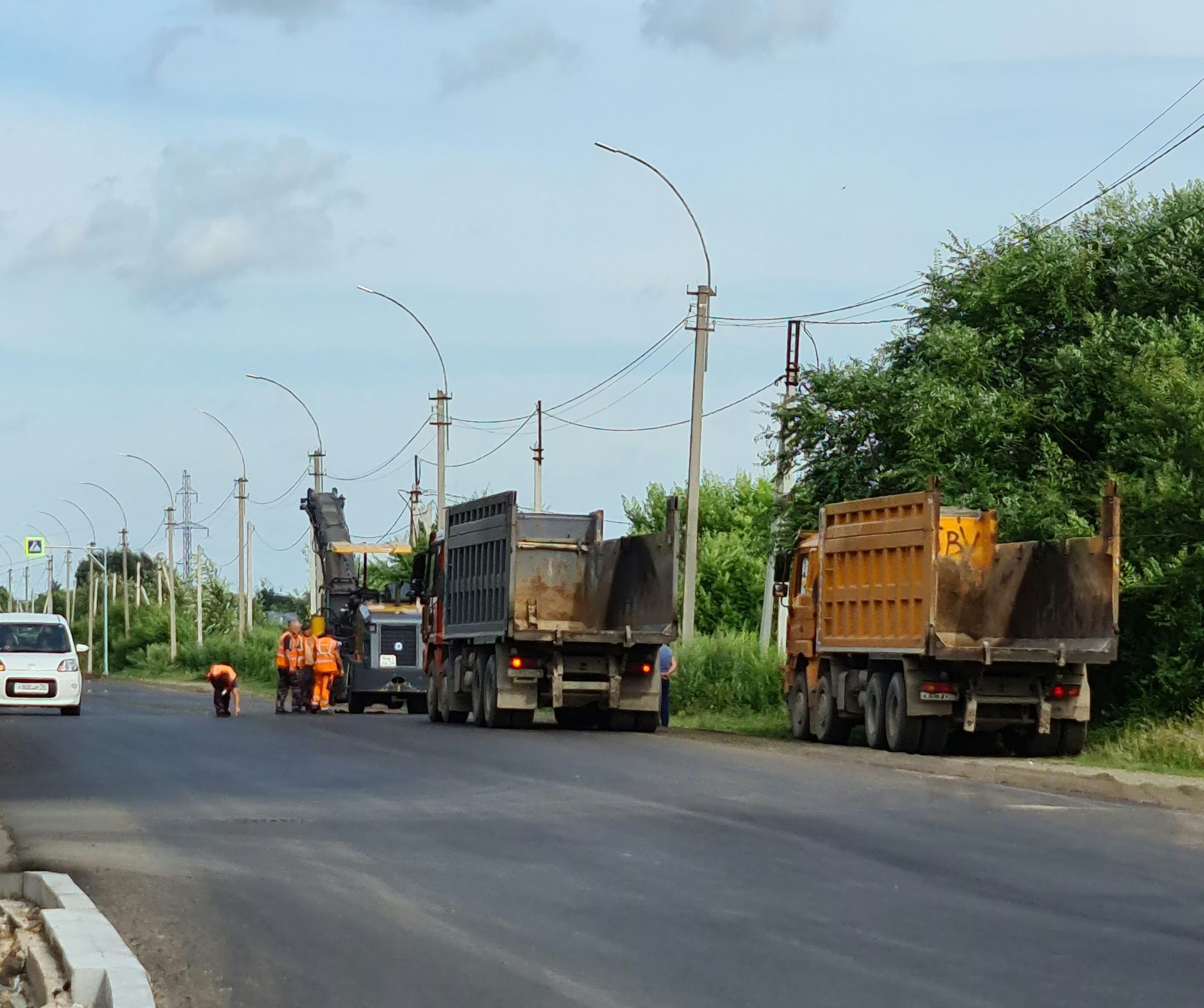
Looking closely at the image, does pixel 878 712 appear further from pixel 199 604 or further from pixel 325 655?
pixel 199 604

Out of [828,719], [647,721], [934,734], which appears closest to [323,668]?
[647,721]

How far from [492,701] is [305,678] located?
11481 mm

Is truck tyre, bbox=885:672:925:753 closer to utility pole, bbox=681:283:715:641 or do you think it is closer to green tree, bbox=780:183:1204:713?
green tree, bbox=780:183:1204:713

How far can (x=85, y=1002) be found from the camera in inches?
298

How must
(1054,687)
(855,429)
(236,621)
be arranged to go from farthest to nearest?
(236,621), (855,429), (1054,687)

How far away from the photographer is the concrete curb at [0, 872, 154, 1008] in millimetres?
7488

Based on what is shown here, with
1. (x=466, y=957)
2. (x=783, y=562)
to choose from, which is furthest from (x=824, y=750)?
(x=466, y=957)

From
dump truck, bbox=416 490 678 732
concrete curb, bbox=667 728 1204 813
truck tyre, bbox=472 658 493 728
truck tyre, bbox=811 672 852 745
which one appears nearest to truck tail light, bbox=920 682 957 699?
concrete curb, bbox=667 728 1204 813

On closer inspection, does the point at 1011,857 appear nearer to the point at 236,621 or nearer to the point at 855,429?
the point at 855,429

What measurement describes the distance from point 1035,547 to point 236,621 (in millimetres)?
97416

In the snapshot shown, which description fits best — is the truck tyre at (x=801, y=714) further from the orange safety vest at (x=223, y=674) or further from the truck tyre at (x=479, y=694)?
the orange safety vest at (x=223, y=674)

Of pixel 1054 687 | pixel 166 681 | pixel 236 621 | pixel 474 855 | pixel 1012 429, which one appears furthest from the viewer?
pixel 236 621

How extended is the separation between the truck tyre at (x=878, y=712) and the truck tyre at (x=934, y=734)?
91cm

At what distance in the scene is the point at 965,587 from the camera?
2456 cm
